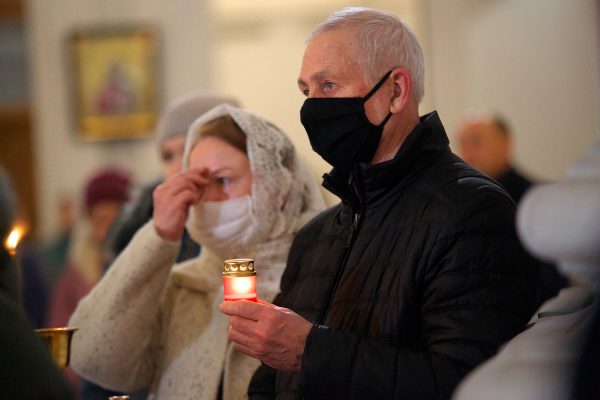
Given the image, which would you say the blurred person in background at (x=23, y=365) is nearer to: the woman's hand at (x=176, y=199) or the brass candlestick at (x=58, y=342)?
the brass candlestick at (x=58, y=342)

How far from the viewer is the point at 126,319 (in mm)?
3500

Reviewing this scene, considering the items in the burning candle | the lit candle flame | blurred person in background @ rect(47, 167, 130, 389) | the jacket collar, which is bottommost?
blurred person in background @ rect(47, 167, 130, 389)

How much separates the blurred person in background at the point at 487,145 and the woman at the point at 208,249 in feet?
10.7

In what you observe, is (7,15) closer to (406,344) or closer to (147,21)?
(147,21)

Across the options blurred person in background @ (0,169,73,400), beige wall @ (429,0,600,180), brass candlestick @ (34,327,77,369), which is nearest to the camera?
blurred person in background @ (0,169,73,400)

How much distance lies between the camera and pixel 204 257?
3.71m

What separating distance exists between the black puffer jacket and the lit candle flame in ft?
2.64

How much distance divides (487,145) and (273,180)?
3.94 m

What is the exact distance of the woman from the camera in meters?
3.48

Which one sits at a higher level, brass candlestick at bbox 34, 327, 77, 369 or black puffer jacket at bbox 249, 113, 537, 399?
black puffer jacket at bbox 249, 113, 537, 399

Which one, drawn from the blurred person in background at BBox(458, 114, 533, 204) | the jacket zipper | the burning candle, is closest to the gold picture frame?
the blurred person in background at BBox(458, 114, 533, 204)

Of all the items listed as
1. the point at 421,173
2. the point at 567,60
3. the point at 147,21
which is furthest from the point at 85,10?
the point at 421,173

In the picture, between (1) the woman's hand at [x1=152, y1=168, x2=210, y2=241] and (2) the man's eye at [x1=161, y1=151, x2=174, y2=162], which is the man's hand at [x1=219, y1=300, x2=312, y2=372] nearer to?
(1) the woman's hand at [x1=152, y1=168, x2=210, y2=241]

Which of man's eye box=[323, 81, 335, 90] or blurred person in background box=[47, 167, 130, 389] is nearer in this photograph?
man's eye box=[323, 81, 335, 90]
